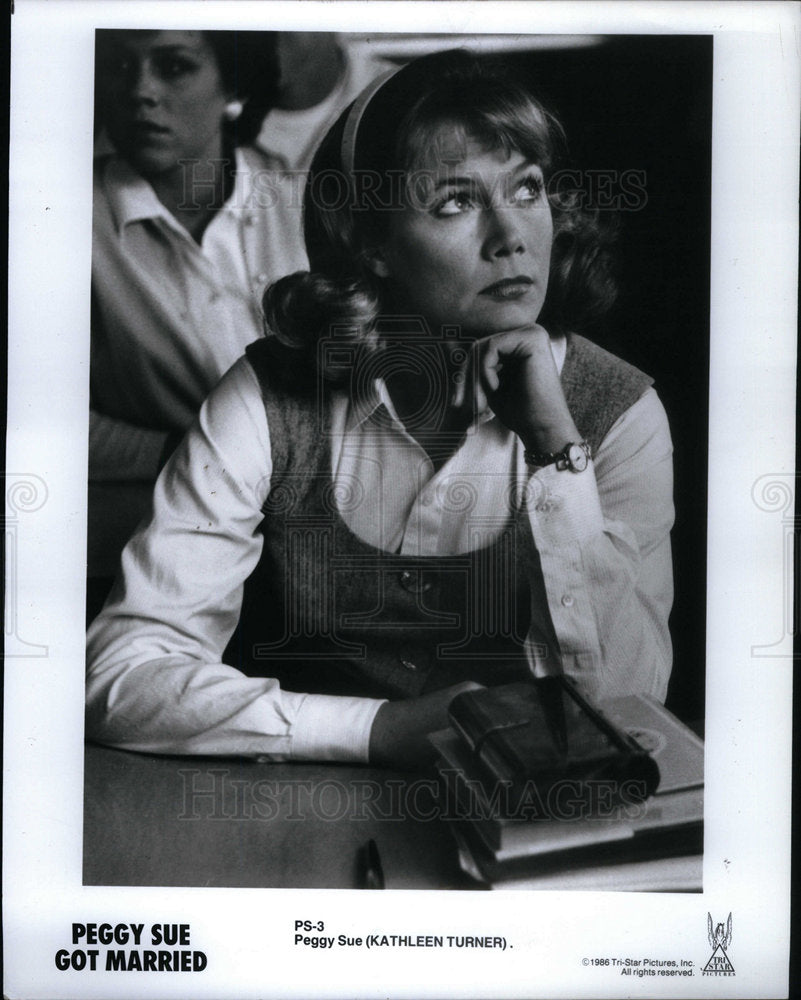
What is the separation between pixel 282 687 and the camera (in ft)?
4.94

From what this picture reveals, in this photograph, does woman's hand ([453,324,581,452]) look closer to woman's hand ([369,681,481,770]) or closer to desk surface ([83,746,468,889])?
woman's hand ([369,681,481,770])

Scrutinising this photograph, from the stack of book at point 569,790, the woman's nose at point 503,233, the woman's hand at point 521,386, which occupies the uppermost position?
the woman's nose at point 503,233

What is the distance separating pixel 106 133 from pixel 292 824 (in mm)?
1212

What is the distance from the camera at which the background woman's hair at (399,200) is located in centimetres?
153

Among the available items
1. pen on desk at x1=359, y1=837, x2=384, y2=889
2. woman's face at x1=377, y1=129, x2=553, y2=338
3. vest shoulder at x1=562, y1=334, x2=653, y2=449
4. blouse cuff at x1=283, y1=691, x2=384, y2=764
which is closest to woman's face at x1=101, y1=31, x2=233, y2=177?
woman's face at x1=377, y1=129, x2=553, y2=338

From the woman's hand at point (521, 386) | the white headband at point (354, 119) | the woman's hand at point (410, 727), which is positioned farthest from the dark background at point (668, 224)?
the woman's hand at point (410, 727)

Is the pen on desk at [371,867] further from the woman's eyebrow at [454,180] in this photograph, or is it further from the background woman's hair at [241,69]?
the background woman's hair at [241,69]

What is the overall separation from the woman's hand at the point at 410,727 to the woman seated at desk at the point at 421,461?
0.04 m

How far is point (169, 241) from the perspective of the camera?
5.04 ft

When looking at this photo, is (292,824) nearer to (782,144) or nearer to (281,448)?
(281,448)

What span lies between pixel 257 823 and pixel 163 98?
4.07ft

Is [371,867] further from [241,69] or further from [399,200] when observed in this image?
[241,69]

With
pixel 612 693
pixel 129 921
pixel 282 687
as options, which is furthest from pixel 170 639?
pixel 612 693

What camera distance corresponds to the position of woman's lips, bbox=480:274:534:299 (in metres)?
1.52
